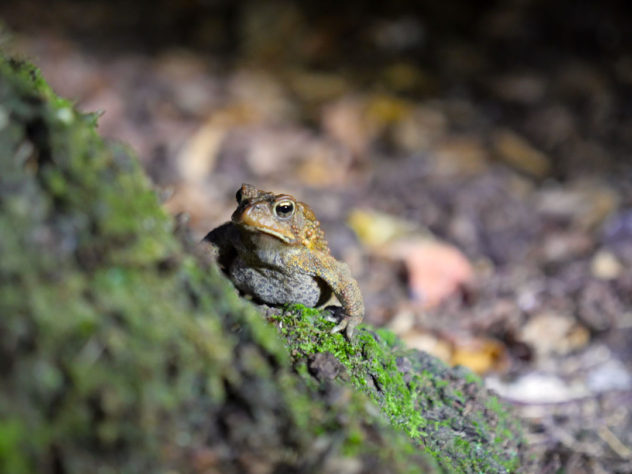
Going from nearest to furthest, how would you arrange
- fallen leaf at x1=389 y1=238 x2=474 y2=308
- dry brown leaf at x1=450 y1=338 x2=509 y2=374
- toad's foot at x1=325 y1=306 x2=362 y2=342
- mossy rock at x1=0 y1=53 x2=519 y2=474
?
mossy rock at x1=0 y1=53 x2=519 y2=474 < toad's foot at x1=325 y1=306 x2=362 y2=342 < dry brown leaf at x1=450 y1=338 x2=509 y2=374 < fallen leaf at x1=389 y1=238 x2=474 y2=308

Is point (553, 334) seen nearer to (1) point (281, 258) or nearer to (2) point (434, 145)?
(1) point (281, 258)

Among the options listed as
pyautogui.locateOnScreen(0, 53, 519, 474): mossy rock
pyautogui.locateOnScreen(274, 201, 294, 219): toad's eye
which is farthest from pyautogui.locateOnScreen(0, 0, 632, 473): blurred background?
pyautogui.locateOnScreen(274, 201, 294, 219): toad's eye

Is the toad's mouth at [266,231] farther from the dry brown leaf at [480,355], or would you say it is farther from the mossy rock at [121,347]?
the dry brown leaf at [480,355]

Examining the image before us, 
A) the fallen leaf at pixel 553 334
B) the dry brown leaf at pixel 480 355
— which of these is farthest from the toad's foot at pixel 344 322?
the fallen leaf at pixel 553 334

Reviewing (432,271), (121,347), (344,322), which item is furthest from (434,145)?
(121,347)

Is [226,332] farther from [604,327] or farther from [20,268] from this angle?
[604,327]

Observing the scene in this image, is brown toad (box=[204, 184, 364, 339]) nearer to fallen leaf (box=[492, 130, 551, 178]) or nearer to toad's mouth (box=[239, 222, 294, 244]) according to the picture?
toad's mouth (box=[239, 222, 294, 244])
